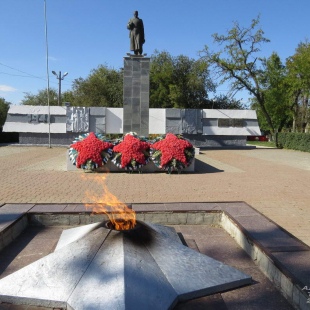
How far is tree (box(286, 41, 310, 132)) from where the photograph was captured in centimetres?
2194

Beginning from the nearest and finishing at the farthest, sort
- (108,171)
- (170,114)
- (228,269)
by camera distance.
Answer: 1. (228,269)
2. (108,171)
3. (170,114)

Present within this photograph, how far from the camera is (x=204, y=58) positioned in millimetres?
25453

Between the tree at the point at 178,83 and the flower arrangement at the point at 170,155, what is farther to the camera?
the tree at the point at 178,83

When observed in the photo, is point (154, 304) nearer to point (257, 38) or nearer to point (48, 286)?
point (48, 286)

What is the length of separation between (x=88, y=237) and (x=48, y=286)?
0.63 metres

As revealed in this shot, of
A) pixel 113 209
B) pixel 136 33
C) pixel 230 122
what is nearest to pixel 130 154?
pixel 113 209

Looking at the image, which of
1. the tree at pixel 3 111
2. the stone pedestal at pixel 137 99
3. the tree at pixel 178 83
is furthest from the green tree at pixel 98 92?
the stone pedestal at pixel 137 99

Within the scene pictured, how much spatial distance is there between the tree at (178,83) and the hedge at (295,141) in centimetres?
1270

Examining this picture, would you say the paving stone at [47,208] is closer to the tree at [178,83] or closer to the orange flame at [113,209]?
the orange flame at [113,209]

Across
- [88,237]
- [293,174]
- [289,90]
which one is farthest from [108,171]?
[289,90]

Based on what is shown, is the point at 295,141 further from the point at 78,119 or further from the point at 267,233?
the point at 267,233

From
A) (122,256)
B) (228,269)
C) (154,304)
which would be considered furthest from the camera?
(228,269)

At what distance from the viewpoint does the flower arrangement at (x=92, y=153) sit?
32.1 feet

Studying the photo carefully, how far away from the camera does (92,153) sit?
32.1 ft
